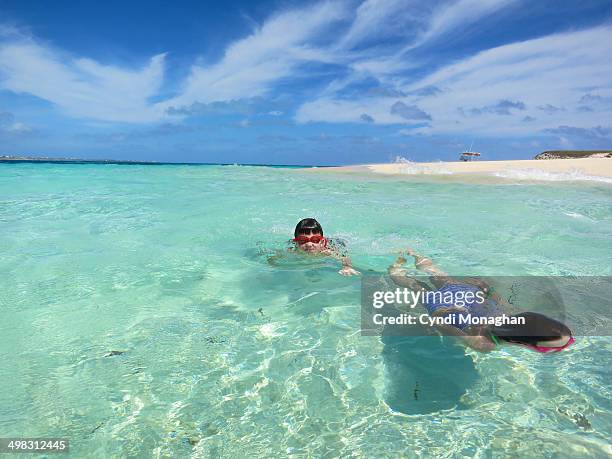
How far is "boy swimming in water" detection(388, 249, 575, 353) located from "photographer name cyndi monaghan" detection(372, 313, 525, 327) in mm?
19

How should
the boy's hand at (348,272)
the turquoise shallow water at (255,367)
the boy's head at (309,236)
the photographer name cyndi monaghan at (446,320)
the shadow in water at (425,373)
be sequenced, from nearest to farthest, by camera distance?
1. the turquoise shallow water at (255,367)
2. the shadow in water at (425,373)
3. the photographer name cyndi monaghan at (446,320)
4. the boy's hand at (348,272)
5. the boy's head at (309,236)

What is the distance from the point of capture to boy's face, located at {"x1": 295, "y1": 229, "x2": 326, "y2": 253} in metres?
5.92

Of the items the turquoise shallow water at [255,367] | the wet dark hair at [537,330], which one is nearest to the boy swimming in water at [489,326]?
the wet dark hair at [537,330]

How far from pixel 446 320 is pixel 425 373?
62 centimetres

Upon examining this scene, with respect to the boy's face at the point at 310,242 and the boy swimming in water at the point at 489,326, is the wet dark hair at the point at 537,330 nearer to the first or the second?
the boy swimming in water at the point at 489,326

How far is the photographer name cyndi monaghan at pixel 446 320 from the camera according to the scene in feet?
10.4

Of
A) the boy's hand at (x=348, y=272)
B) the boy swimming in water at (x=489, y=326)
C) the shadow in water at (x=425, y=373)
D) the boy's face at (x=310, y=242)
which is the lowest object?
the shadow in water at (x=425, y=373)

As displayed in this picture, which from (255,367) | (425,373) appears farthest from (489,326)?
(255,367)

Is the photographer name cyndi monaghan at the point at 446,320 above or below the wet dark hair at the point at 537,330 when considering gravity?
below

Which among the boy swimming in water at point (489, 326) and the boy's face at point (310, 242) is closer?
the boy swimming in water at point (489, 326)

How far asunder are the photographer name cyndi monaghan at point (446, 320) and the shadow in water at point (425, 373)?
7.8 inches

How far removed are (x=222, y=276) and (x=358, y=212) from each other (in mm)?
6427

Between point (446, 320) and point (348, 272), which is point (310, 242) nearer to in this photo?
point (348, 272)

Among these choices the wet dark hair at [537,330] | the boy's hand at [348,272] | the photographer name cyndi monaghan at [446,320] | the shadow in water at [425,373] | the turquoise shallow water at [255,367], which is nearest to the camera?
the turquoise shallow water at [255,367]
